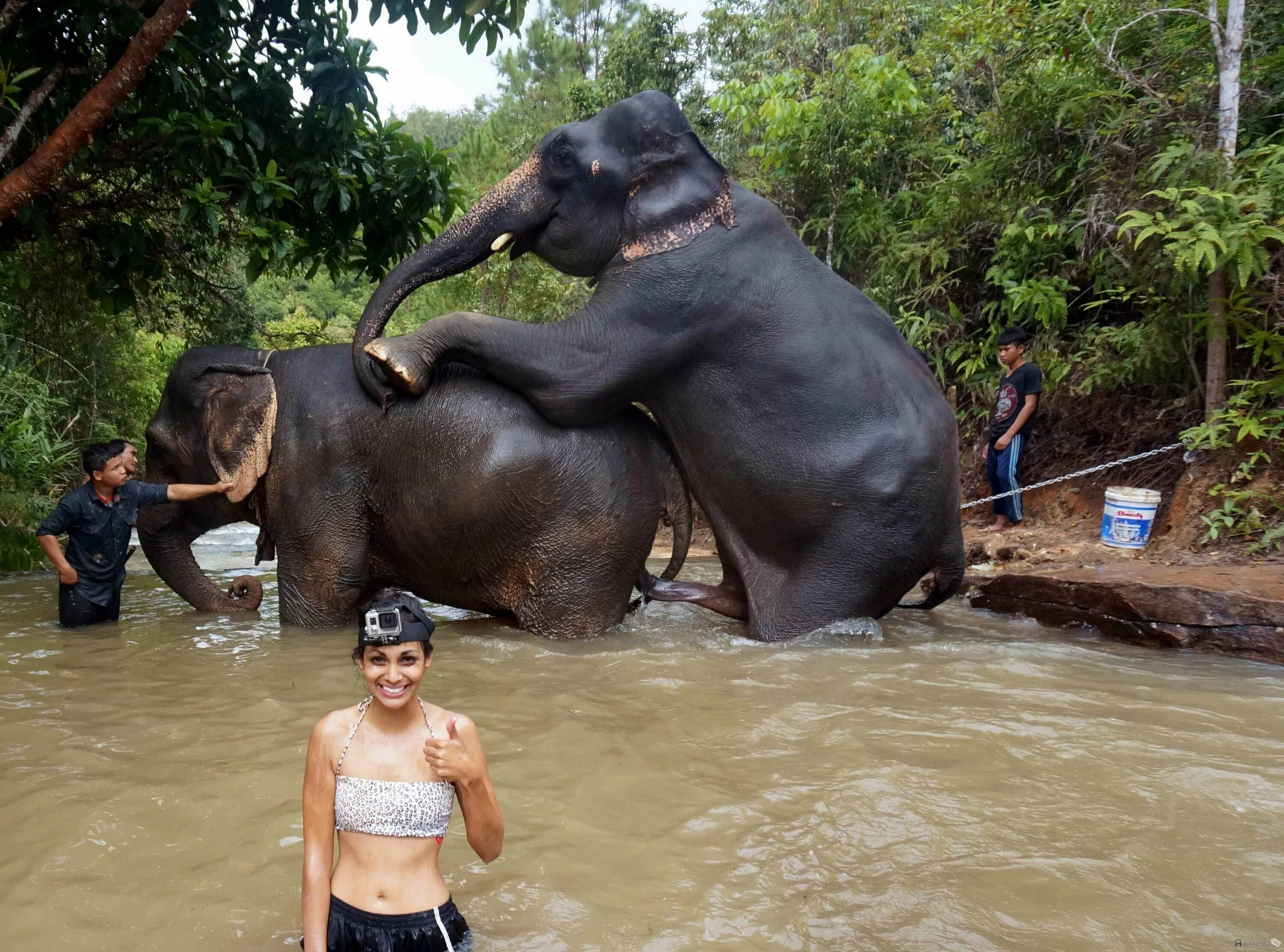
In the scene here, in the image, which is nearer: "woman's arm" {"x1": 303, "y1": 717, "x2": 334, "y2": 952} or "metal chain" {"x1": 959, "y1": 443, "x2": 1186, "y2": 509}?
"woman's arm" {"x1": 303, "y1": 717, "x2": 334, "y2": 952}

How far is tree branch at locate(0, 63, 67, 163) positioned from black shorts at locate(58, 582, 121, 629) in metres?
1.77

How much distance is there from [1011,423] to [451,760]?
19.1 feet

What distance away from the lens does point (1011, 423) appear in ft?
22.1

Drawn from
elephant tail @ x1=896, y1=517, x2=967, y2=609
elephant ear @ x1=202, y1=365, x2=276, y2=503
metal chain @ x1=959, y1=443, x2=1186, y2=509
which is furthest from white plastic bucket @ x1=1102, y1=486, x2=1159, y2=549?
elephant ear @ x1=202, y1=365, x2=276, y2=503

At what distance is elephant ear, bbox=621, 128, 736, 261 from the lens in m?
4.02

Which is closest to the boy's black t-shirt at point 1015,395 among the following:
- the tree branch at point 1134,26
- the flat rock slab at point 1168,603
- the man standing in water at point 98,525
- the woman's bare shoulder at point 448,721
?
the tree branch at point 1134,26

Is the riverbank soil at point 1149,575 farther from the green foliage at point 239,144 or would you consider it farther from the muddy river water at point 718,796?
the green foliage at point 239,144

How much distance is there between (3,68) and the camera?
11.9ft

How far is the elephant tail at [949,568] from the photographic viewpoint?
416cm

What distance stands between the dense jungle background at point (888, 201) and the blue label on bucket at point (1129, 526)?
33cm

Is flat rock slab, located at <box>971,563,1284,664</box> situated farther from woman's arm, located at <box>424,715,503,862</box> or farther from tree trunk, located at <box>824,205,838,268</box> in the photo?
tree trunk, located at <box>824,205,838,268</box>

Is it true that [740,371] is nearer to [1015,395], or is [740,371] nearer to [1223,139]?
[1015,395]

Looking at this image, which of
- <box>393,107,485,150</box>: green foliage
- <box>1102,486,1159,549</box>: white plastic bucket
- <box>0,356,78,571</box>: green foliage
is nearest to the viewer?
<box>1102,486,1159,549</box>: white plastic bucket

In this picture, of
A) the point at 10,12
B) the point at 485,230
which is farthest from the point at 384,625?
the point at 10,12
